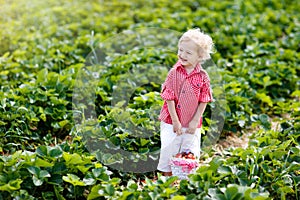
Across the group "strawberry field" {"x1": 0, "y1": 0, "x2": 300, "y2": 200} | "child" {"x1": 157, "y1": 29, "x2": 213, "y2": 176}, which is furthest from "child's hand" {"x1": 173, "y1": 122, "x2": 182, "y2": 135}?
"strawberry field" {"x1": 0, "y1": 0, "x2": 300, "y2": 200}

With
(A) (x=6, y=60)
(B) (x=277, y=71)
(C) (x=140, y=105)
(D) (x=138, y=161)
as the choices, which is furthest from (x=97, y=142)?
(B) (x=277, y=71)

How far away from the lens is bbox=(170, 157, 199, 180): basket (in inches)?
147

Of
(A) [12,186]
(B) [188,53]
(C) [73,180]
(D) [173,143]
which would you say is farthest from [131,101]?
(A) [12,186]

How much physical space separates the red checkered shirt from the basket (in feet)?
0.89

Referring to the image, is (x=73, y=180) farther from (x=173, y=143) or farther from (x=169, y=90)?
(x=169, y=90)

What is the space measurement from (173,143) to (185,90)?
390 millimetres

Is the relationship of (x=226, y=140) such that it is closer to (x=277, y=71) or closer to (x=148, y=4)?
(x=277, y=71)

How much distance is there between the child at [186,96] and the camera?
12.2 ft

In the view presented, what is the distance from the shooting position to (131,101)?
16.1ft

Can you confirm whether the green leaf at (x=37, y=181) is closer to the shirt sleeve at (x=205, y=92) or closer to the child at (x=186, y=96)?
the child at (x=186, y=96)

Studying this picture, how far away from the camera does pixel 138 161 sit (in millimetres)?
4051

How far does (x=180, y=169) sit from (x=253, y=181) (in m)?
0.49

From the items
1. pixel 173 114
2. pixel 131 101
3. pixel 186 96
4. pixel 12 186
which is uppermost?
pixel 186 96

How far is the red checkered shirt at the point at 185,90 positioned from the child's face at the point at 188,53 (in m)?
0.06
